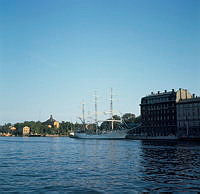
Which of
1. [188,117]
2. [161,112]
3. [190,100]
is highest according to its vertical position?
[190,100]

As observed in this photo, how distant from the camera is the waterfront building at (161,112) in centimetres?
15010

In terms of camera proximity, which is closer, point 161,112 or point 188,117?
point 188,117

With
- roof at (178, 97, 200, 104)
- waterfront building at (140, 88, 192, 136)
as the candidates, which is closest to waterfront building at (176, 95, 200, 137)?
roof at (178, 97, 200, 104)

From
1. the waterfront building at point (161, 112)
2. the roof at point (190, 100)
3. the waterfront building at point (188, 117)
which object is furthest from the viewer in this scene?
the waterfront building at point (161, 112)

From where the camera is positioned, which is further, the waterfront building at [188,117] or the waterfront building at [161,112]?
the waterfront building at [161,112]

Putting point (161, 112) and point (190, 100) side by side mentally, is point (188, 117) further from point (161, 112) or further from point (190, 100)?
point (161, 112)

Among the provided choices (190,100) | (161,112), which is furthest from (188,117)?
(161,112)

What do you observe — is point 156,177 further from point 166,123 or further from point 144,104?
point 144,104

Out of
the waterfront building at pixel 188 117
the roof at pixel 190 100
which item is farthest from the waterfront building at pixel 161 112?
the roof at pixel 190 100

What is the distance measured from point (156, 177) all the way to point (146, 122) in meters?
137

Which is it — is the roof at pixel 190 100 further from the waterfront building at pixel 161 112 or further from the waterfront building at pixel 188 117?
the waterfront building at pixel 161 112

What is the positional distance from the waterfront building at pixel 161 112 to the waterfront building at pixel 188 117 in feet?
12.0

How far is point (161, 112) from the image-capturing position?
156375 mm

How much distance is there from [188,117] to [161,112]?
18.0m
